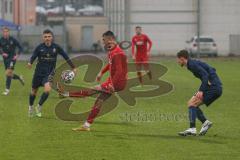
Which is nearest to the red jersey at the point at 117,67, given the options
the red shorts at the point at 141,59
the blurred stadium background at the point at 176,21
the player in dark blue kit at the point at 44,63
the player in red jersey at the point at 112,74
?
the player in red jersey at the point at 112,74

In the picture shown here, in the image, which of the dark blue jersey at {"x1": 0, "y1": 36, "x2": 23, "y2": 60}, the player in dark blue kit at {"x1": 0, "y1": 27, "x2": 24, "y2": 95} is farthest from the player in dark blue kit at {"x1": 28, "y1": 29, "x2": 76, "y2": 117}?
the dark blue jersey at {"x1": 0, "y1": 36, "x2": 23, "y2": 60}

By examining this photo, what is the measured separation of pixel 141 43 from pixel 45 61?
33.2ft

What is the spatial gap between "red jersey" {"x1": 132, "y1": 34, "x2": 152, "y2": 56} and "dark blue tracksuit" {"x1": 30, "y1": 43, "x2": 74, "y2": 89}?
9.88m

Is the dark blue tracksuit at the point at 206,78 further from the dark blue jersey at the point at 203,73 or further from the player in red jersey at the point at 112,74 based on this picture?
the player in red jersey at the point at 112,74

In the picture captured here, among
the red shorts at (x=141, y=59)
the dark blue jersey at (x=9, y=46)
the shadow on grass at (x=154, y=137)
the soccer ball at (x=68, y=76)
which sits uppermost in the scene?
the dark blue jersey at (x=9, y=46)

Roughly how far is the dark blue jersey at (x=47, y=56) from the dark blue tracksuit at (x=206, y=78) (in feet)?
15.0

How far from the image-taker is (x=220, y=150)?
504 inches

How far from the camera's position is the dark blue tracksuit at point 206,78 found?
46.4 ft

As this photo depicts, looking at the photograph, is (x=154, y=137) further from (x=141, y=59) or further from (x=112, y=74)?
(x=141, y=59)

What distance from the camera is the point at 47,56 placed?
718 inches

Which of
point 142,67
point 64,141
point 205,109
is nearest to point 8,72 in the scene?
point 142,67

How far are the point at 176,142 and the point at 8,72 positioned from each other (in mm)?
12534

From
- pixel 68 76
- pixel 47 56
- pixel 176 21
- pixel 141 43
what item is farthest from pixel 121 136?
pixel 176 21

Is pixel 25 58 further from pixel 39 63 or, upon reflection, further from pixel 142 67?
pixel 39 63
